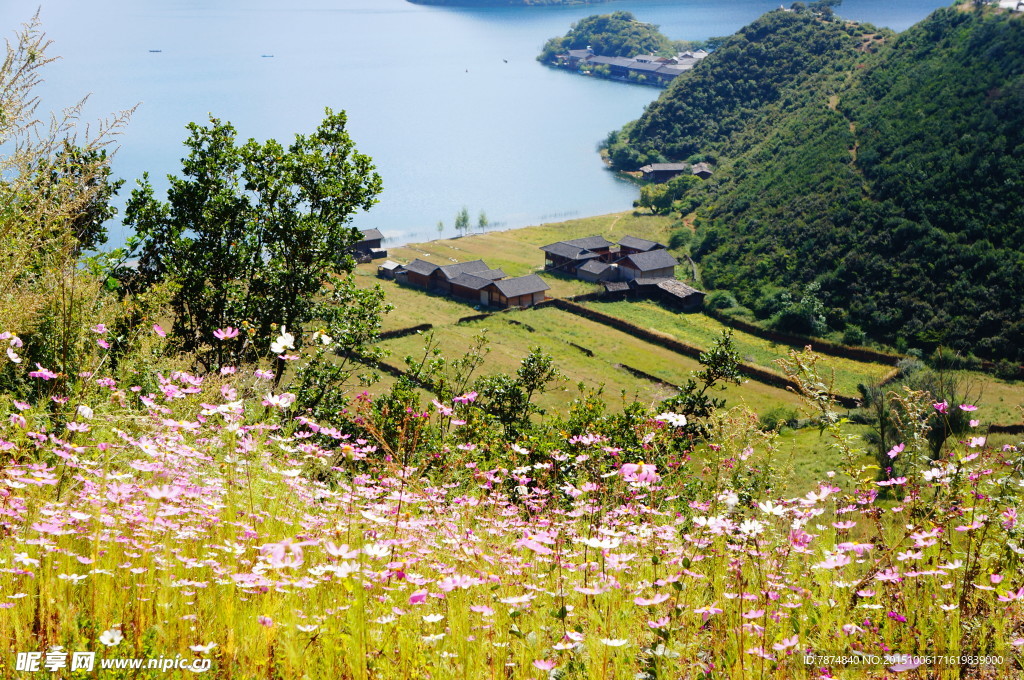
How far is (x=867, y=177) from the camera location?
6162 centimetres

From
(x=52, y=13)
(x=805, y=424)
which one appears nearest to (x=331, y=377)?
(x=805, y=424)

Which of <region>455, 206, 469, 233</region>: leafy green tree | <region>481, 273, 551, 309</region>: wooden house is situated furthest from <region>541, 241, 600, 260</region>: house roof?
<region>455, 206, 469, 233</region>: leafy green tree

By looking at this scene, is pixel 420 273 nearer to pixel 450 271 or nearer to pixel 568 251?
pixel 450 271

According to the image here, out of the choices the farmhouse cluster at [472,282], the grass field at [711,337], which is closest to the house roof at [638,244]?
the grass field at [711,337]

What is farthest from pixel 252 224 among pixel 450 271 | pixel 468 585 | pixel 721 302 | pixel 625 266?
pixel 625 266

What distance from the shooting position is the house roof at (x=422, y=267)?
54.9 metres

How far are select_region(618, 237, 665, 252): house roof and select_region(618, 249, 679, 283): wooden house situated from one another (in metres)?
2.12

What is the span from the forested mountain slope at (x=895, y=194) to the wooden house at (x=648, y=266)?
2.98 m

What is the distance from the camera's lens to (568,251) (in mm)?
60000

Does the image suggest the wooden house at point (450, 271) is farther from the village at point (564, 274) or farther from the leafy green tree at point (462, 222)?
the leafy green tree at point (462, 222)

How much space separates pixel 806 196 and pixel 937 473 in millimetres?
63729

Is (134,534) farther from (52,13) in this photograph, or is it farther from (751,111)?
(52,13)

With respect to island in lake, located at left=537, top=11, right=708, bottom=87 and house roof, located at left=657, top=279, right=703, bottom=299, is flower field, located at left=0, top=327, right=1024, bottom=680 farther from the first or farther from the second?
island in lake, located at left=537, top=11, right=708, bottom=87

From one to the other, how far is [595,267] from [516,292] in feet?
30.2
